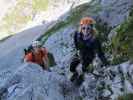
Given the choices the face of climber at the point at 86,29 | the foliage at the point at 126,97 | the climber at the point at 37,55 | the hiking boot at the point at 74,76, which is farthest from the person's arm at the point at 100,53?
the foliage at the point at 126,97

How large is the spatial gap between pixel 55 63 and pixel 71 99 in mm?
8141

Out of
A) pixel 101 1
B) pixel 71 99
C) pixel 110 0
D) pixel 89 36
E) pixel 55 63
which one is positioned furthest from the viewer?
pixel 101 1

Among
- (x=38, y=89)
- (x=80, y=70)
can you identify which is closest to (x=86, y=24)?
(x=80, y=70)

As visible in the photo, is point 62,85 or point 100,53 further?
point 100,53

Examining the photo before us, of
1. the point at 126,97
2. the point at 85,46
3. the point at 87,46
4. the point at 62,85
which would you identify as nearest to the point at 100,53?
the point at 87,46

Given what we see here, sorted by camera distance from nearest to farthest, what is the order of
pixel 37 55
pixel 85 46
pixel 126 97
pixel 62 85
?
pixel 126 97 → pixel 62 85 → pixel 85 46 → pixel 37 55

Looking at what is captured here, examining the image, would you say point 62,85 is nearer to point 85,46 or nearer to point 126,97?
point 85,46

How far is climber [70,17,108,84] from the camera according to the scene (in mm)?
21156

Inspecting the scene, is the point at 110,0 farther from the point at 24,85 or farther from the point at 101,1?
the point at 24,85

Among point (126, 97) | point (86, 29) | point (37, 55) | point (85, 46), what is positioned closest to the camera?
point (126, 97)

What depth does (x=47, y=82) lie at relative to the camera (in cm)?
2016

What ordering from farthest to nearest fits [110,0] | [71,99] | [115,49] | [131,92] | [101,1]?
[101,1] < [110,0] < [115,49] < [71,99] < [131,92]

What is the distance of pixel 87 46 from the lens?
2159 centimetres

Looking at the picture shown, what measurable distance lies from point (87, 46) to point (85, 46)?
0.37 ft
